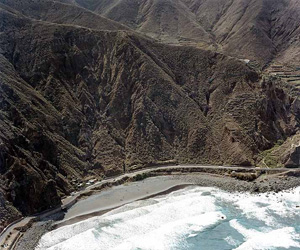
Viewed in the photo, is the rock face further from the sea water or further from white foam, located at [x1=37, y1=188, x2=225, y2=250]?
the sea water

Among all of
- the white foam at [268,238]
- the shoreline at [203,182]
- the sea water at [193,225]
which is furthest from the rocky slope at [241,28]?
the white foam at [268,238]

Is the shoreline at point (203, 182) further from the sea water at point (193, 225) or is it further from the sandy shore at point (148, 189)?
the sea water at point (193, 225)

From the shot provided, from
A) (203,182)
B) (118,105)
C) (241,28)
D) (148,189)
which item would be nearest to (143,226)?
(148,189)

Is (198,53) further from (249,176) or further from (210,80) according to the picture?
(249,176)

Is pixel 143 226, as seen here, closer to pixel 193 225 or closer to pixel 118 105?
pixel 193 225

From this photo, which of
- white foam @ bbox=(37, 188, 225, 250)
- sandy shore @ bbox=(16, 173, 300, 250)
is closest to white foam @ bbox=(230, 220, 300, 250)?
white foam @ bbox=(37, 188, 225, 250)

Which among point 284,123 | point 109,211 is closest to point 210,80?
point 284,123
